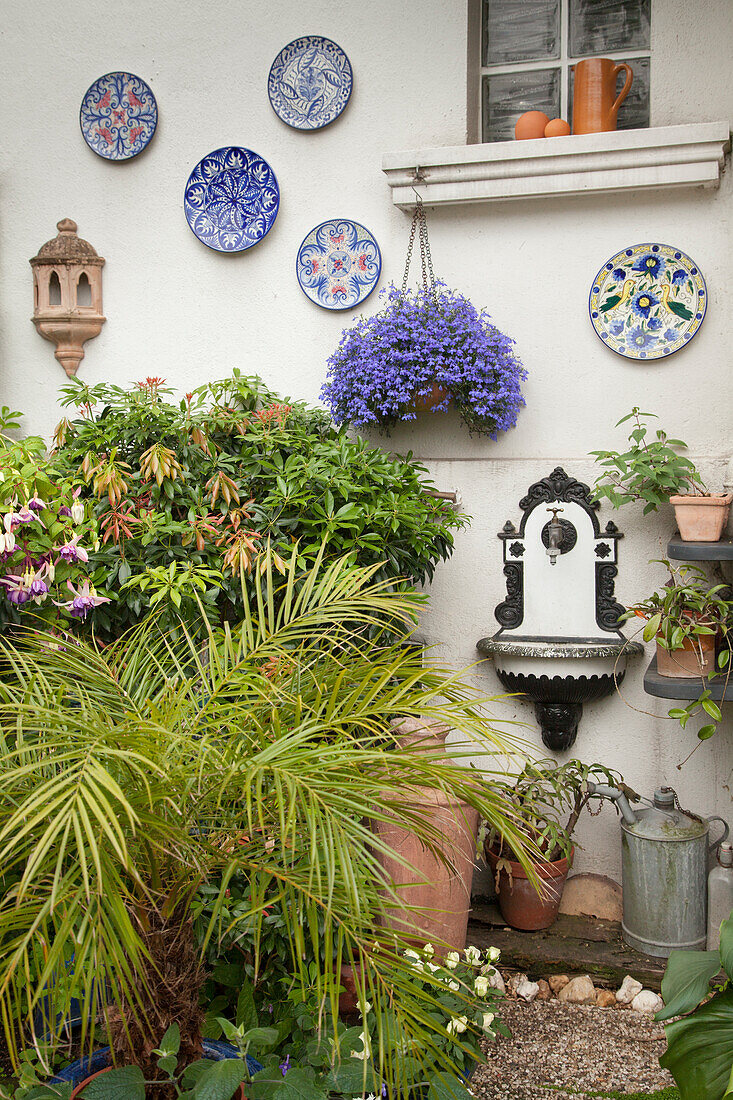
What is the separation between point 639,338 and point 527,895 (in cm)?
184

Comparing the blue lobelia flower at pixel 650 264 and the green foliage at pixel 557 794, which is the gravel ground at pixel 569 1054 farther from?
the blue lobelia flower at pixel 650 264

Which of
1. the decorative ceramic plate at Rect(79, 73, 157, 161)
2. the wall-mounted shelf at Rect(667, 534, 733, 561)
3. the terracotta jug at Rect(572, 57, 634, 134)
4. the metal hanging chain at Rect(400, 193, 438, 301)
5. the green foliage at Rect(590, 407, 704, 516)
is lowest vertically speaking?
the wall-mounted shelf at Rect(667, 534, 733, 561)

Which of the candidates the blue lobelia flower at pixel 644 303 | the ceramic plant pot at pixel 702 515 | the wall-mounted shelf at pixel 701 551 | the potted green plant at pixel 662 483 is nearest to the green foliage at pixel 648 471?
the potted green plant at pixel 662 483

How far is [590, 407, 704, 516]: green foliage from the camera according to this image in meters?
2.84

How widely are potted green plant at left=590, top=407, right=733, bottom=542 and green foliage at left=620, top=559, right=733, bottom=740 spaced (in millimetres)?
149

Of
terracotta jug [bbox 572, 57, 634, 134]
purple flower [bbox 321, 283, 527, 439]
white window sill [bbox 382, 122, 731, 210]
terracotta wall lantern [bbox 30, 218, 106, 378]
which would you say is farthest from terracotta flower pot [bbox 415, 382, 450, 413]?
terracotta wall lantern [bbox 30, 218, 106, 378]

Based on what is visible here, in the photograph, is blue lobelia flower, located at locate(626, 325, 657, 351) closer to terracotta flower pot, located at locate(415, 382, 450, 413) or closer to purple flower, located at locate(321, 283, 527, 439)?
purple flower, located at locate(321, 283, 527, 439)

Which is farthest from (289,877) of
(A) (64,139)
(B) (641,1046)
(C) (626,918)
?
(A) (64,139)

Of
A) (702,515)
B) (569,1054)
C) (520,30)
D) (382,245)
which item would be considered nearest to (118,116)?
(382,245)

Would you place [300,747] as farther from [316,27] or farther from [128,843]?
[316,27]

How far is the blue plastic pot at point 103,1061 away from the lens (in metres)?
1.75

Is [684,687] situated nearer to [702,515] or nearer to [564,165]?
[702,515]

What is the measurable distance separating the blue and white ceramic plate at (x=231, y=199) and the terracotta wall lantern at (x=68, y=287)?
455 mm

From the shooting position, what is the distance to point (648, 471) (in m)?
2.83
